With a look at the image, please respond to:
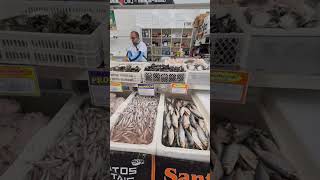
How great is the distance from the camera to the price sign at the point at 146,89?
0.63 meters

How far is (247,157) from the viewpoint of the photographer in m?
0.67

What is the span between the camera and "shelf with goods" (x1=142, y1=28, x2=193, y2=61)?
21.5 inches

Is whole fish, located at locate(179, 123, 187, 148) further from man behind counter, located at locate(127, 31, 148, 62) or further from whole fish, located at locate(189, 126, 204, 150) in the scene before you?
man behind counter, located at locate(127, 31, 148, 62)

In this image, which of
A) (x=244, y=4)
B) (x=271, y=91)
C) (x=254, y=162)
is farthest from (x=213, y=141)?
(x=244, y=4)

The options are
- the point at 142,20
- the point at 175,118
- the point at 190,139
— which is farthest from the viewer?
the point at 175,118

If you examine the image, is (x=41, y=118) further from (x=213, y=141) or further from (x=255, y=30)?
(x=255, y=30)

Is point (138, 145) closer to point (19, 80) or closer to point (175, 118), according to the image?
point (175, 118)

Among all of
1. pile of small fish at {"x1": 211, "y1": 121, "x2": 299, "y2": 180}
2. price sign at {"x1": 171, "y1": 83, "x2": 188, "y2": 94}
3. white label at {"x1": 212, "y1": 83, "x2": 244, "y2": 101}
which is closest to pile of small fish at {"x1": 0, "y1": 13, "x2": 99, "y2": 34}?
price sign at {"x1": 171, "y1": 83, "x2": 188, "y2": 94}

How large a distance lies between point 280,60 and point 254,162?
285 millimetres

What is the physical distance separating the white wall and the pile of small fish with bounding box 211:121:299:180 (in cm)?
36

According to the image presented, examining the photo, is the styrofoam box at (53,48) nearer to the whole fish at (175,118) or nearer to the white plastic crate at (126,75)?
the white plastic crate at (126,75)

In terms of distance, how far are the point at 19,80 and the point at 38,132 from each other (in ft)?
0.61

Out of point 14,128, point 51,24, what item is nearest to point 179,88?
point 51,24

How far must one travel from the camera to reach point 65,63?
2.27ft
